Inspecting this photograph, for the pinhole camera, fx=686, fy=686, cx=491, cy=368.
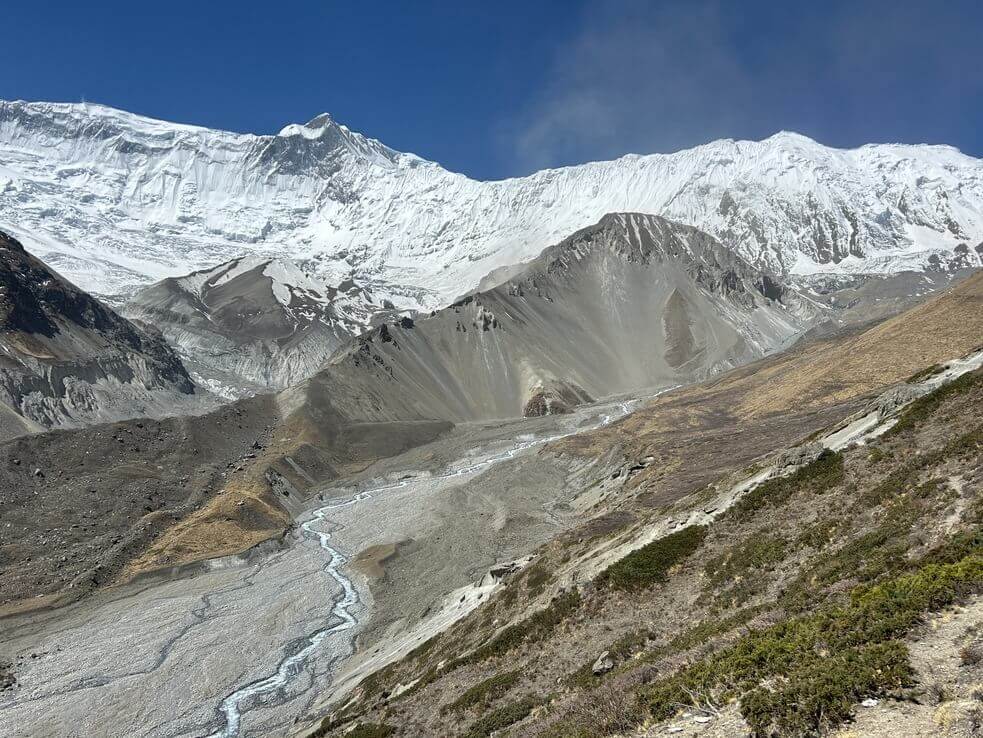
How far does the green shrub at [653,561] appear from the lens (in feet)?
99.9

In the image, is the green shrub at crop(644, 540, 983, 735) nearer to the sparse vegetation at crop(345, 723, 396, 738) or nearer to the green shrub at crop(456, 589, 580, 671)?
the green shrub at crop(456, 589, 580, 671)

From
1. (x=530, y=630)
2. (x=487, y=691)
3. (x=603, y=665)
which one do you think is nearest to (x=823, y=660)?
(x=603, y=665)

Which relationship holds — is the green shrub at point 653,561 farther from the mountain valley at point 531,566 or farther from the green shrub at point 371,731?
the green shrub at point 371,731

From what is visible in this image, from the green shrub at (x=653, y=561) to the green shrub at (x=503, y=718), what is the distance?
832 centimetres

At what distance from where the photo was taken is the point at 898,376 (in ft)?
281

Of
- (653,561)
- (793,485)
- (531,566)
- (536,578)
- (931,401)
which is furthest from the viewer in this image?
(531,566)

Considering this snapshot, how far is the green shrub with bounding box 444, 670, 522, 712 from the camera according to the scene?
87.3 feet

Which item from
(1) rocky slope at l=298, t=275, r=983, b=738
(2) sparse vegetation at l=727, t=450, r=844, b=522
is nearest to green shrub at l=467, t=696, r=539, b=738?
(1) rocky slope at l=298, t=275, r=983, b=738

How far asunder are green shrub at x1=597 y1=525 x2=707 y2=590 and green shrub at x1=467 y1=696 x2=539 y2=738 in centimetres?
832

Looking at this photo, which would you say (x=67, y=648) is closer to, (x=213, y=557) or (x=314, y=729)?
(x=213, y=557)

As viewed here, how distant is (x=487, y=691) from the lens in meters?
27.0

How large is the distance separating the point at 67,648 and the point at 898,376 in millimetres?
94789

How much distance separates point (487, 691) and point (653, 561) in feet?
31.3

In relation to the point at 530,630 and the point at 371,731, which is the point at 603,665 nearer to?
the point at 530,630
